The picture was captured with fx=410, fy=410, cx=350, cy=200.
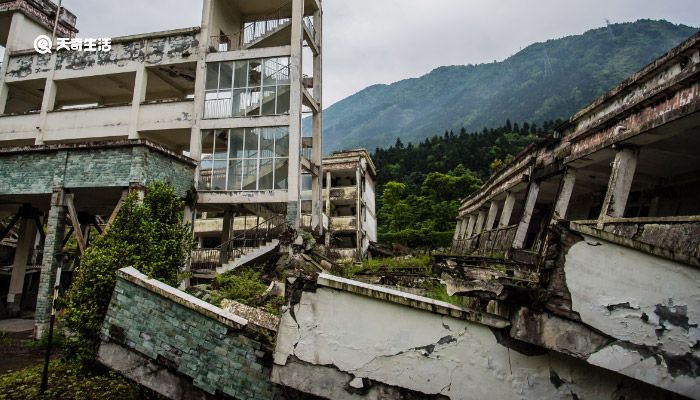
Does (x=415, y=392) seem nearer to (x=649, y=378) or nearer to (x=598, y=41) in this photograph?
(x=649, y=378)

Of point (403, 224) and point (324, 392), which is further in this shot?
point (403, 224)

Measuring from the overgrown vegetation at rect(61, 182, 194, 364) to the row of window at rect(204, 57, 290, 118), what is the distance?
8633mm

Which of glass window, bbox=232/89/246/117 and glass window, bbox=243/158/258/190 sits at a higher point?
glass window, bbox=232/89/246/117

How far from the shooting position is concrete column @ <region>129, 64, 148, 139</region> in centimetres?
1752

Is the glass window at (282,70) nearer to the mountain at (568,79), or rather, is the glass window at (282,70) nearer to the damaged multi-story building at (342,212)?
the damaged multi-story building at (342,212)

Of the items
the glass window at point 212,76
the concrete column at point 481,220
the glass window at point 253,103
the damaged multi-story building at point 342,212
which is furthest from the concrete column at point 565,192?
the damaged multi-story building at point 342,212

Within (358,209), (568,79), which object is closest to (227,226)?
(358,209)

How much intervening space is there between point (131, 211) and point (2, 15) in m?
18.9

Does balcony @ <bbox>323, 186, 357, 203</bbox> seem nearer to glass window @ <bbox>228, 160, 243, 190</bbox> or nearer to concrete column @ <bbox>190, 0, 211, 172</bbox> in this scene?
glass window @ <bbox>228, 160, 243, 190</bbox>

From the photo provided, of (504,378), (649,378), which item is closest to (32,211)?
(504,378)

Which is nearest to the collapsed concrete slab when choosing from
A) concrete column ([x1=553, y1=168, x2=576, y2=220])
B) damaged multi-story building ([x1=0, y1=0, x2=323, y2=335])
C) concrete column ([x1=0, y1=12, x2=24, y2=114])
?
concrete column ([x1=553, y1=168, x2=576, y2=220])

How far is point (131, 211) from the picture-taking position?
8148 millimetres

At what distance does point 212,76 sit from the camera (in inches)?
684

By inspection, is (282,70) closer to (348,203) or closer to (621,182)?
(621,182)
